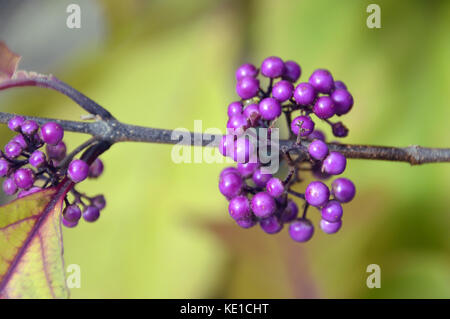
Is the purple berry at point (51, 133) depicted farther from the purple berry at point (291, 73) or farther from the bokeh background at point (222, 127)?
the bokeh background at point (222, 127)

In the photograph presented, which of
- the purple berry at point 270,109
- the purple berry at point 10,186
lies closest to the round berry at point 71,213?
the purple berry at point 10,186

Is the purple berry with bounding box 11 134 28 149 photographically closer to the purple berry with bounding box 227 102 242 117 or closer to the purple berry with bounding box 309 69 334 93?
the purple berry with bounding box 227 102 242 117

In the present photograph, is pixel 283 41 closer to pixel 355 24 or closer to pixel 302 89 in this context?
pixel 355 24

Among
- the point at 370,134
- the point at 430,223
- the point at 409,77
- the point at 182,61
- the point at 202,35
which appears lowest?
the point at 430,223

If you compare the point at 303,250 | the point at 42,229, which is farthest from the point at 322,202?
the point at 303,250

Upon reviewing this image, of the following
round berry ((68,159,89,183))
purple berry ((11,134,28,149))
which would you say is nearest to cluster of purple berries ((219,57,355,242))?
round berry ((68,159,89,183))

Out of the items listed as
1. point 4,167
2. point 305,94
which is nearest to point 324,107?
point 305,94
